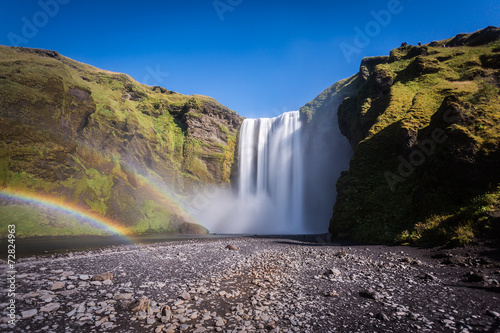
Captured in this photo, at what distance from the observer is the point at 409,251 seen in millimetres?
10664

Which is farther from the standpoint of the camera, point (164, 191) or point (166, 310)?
point (164, 191)

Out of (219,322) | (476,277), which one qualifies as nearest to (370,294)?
(476,277)

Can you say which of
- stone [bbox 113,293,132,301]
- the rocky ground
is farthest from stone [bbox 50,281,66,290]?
stone [bbox 113,293,132,301]

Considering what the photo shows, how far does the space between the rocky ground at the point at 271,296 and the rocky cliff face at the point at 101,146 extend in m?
26.4

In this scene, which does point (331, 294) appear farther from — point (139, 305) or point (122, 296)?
point (122, 296)

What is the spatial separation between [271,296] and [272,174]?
52164 millimetres

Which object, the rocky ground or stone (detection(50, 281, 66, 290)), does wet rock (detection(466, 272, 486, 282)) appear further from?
stone (detection(50, 281, 66, 290))

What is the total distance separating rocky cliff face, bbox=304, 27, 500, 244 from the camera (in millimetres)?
11992

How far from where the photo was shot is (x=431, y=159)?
15414mm

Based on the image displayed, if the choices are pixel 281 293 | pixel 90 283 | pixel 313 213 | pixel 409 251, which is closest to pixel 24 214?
pixel 90 283

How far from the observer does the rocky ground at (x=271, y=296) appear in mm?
4664

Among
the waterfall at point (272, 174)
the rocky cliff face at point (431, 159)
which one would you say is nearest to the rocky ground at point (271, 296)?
the rocky cliff face at point (431, 159)

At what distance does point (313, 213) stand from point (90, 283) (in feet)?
161

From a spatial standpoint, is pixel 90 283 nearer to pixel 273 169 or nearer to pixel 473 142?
pixel 473 142
